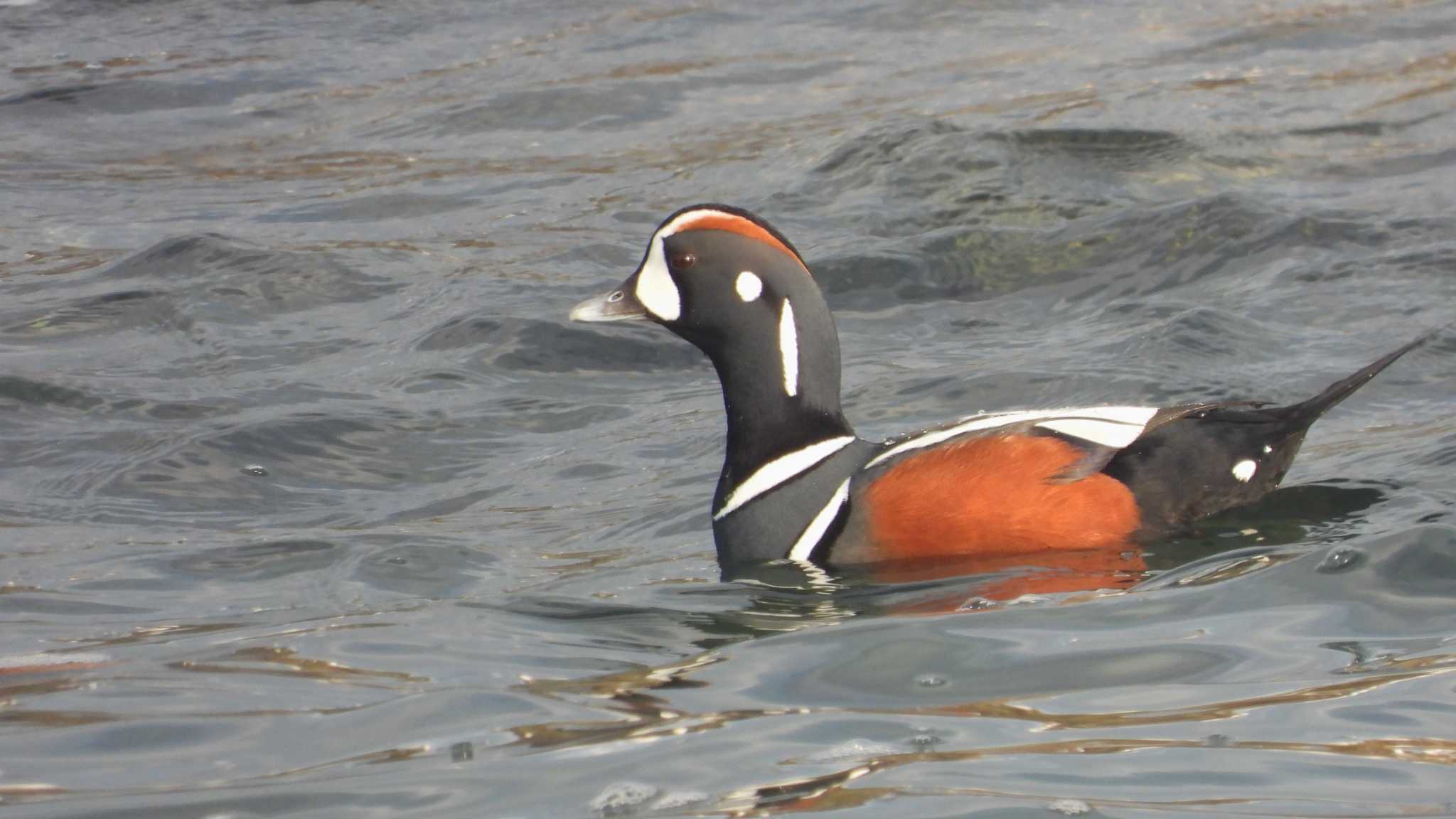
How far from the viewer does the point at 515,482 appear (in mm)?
7672

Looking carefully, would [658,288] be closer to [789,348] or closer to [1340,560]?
[789,348]

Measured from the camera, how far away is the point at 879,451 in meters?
6.11

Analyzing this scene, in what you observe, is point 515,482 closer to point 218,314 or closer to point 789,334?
point 789,334

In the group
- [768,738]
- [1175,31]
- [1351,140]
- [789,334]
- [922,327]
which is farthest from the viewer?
[1175,31]

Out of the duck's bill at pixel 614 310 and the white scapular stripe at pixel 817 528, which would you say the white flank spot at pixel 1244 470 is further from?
the duck's bill at pixel 614 310

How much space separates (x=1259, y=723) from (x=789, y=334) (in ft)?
8.71

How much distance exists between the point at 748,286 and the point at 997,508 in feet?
3.57

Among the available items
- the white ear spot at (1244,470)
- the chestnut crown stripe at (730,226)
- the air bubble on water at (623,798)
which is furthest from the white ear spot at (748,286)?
the air bubble on water at (623,798)

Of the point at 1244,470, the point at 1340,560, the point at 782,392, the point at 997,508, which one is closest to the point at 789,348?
the point at 782,392

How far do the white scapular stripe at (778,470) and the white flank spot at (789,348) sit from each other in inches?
7.8

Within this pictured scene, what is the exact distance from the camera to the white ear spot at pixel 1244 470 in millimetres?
5906

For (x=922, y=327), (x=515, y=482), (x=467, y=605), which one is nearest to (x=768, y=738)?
(x=467, y=605)

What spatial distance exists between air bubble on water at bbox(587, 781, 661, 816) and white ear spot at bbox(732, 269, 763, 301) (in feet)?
9.49

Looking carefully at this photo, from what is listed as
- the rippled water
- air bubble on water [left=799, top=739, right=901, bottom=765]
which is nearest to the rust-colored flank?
the rippled water
